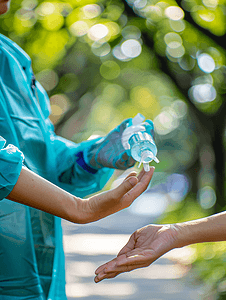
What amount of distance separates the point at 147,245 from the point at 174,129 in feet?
30.0

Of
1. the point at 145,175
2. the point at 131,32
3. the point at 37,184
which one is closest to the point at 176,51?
the point at 131,32

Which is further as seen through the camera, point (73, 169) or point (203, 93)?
point (203, 93)

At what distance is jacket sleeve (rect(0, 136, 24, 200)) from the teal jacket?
265 mm

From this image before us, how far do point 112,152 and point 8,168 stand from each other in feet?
1.90

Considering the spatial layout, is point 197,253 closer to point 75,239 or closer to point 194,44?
point 75,239

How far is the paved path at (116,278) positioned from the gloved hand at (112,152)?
2506mm

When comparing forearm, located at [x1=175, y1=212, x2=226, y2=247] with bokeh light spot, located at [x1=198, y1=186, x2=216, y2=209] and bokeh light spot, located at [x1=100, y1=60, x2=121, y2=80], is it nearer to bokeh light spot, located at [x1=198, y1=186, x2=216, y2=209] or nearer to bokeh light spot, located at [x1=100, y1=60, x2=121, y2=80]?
bokeh light spot, located at [x1=198, y1=186, x2=216, y2=209]

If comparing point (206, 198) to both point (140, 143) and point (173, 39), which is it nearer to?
point (173, 39)

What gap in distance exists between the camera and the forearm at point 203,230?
4.09ft

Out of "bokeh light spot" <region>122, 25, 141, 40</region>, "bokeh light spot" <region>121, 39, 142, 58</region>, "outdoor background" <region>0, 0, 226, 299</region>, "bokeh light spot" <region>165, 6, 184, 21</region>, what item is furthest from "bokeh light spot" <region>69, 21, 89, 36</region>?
"bokeh light spot" <region>165, 6, 184, 21</region>

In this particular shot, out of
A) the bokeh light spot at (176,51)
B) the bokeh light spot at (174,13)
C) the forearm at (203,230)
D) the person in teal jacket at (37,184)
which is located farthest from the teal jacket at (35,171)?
the bokeh light spot at (176,51)

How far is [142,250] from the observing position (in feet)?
3.68

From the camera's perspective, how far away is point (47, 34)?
4.07 m

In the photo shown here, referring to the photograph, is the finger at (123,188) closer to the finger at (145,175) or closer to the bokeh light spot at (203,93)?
the finger at (145,175)
